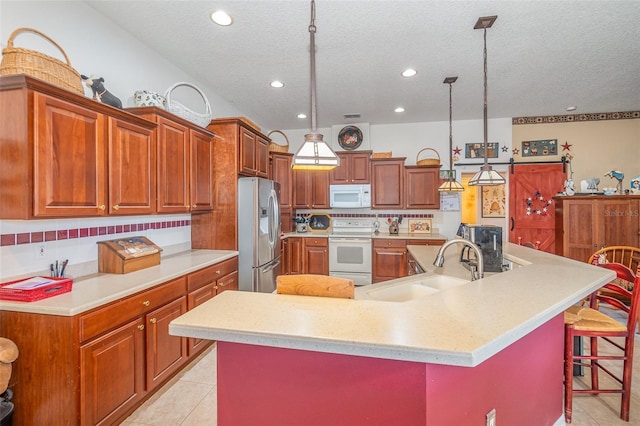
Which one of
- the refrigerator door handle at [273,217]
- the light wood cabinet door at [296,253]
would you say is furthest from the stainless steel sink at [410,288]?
the light wood cabinet door at [296,253]

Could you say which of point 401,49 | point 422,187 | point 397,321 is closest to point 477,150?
point 422,187

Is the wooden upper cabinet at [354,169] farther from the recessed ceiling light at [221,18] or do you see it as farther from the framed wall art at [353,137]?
the recessed ceiling light at [221,18]

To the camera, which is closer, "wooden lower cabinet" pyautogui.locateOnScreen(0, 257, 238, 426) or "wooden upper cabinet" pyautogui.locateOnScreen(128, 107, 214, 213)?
"wooden lower cabinet" pyautogui.locateOnScreen(0, 257, 238, 426)

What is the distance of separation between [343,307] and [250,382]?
0.46m

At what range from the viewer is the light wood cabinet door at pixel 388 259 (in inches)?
177

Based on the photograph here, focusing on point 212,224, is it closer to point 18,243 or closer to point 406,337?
point 18,243

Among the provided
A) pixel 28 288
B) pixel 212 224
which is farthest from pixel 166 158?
pixel 28 288

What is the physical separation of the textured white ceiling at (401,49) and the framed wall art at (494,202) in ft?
4.50

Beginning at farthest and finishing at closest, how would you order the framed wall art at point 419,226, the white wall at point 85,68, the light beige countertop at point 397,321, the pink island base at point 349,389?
the framed wall art at point 419,226
the white wall at point 85,68
the pink island base at point 349,389
the light beige countertop at point 397,321

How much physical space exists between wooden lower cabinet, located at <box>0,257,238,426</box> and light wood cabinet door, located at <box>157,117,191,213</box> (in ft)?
2.69

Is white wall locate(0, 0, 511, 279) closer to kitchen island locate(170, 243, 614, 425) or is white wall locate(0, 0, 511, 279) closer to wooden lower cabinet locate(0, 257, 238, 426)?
wooden lower cabinet locate(0, 257, 238, 426)

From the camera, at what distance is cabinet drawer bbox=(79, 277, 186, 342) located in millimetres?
1517

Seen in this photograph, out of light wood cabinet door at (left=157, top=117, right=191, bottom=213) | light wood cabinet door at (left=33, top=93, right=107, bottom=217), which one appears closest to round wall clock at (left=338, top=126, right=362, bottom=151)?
light wood cabinet door at (left=157, top=117, right=191, bottom=213)

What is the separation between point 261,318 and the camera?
1036 mm
